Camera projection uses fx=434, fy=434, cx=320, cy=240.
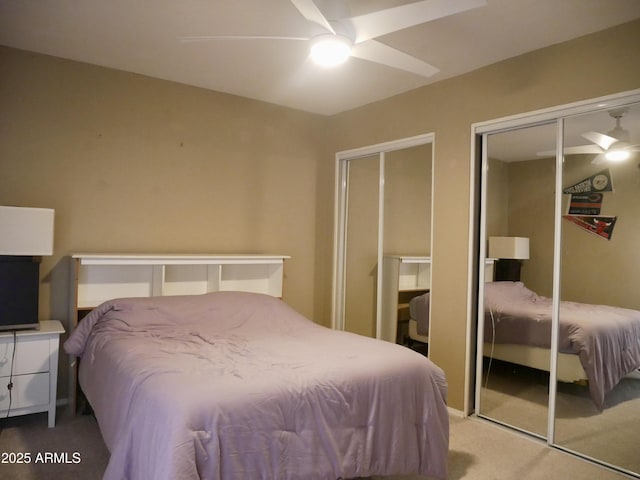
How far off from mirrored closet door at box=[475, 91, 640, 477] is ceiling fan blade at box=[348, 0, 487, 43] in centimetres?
129

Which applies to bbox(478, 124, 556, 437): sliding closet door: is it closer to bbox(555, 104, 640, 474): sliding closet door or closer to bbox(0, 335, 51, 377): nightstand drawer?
bbox(555, 104, 640, 474): sliding closet door

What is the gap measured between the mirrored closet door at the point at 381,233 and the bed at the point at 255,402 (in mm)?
1261

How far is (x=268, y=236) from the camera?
414 centimetres

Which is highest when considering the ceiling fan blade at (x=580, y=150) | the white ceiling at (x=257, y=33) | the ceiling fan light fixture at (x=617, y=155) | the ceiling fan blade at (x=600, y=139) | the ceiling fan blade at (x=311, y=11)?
the white ceiling at (x=257, y=33)

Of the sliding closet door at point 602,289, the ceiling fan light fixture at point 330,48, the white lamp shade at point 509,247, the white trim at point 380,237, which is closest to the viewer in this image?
the ceiling fan light fixture at point 330,48

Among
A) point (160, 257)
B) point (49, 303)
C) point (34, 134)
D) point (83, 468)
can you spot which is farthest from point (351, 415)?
point (34, 134)

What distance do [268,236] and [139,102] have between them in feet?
5.18

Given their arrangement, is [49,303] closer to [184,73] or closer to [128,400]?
[128,400]

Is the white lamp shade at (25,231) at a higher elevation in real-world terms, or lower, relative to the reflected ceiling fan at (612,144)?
lower

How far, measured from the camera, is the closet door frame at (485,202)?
8.63 feet

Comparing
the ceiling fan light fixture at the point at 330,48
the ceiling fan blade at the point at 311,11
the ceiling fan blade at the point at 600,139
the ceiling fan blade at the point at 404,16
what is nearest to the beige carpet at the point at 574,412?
the ceiling fan blade at the point at 600,139

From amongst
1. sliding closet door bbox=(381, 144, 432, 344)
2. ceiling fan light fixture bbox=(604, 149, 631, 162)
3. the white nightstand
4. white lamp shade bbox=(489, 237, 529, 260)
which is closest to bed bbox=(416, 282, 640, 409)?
white lamp shade bbox=(489, 237, 529, 260)

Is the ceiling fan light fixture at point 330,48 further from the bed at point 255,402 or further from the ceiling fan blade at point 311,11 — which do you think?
the bed at point 255,402

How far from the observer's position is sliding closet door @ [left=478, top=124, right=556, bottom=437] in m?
2.87
